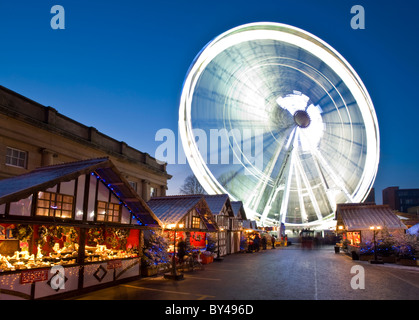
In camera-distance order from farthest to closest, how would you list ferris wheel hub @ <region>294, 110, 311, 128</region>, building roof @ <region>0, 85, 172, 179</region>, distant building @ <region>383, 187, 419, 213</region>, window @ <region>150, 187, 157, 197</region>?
distant building @ <region>383, 187, 419, 213</region>
window @ <region>150, 187, 157, 197</region>
ferris wheel hub @ <region>294, 110, 311, 128</region>
building roof @ <region>0, 85, 172, 179</region>

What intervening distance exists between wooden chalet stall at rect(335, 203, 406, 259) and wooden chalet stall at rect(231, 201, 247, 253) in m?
9.38

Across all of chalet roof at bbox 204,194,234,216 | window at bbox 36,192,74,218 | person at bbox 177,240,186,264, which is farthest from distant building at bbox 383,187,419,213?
window at bbox 36,192,74,218

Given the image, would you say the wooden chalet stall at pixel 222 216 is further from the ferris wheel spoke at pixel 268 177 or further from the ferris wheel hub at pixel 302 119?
the ferris wheel hub at pixel 302 119

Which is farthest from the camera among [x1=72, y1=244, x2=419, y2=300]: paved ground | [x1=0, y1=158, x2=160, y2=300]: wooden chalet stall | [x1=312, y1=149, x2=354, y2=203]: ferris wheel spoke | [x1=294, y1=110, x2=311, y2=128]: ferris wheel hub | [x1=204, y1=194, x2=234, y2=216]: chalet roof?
[x1=294, y1=110, x2=311, y2=128]: ferris wheel hub

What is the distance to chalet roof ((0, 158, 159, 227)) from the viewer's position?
9.52m

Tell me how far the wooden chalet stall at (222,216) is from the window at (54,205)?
1633 centimetres

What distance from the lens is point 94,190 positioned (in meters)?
12.9

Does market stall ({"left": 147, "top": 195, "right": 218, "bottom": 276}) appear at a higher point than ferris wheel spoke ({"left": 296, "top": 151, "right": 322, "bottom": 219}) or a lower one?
lower

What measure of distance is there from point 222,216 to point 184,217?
31.5 ft

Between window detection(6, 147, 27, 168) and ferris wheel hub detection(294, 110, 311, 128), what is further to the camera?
ferris wheel hub detection(294, 110, 311, 128)

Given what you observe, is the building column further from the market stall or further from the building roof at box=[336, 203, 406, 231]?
the building roof at box=[336, 203, 406, 231]

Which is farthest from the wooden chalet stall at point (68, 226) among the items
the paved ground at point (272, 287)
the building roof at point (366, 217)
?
the building roof at point (366, 217)

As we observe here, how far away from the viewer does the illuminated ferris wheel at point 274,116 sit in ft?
90.4
